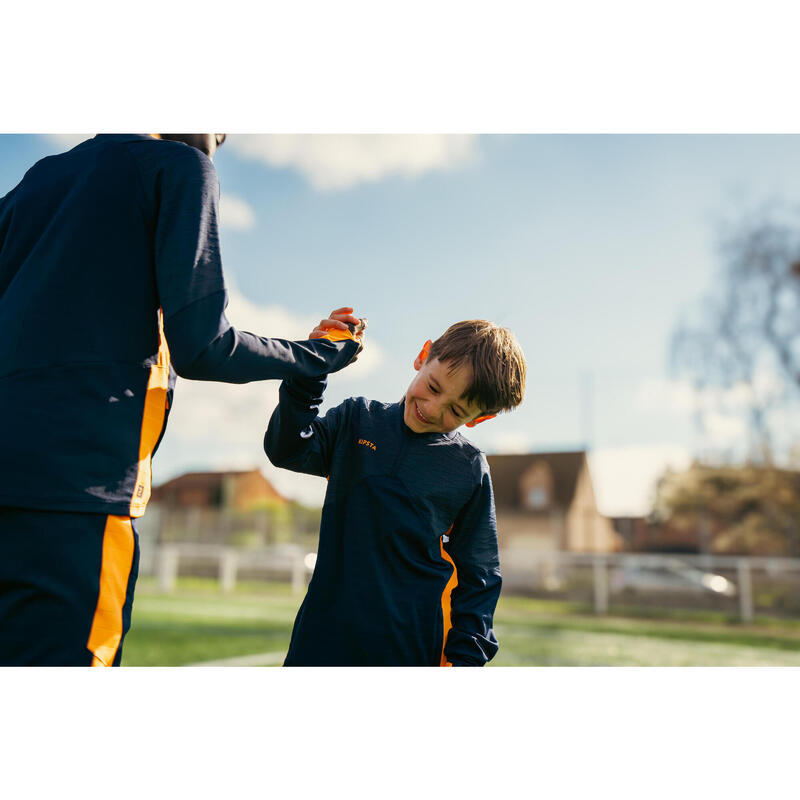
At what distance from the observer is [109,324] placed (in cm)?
126

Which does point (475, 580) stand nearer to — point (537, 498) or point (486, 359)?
point (486, 359)

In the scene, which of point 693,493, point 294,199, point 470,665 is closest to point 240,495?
point 693,493

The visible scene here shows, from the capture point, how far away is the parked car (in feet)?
41.9

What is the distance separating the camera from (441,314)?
2094 millimetres

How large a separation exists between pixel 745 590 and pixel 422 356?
40.9 ft

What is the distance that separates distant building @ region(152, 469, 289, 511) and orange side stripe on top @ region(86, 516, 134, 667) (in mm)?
19295

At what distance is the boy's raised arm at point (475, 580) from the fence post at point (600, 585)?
12.2 metres

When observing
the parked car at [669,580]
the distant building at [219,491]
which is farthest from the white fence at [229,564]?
the parked car at [669,580]

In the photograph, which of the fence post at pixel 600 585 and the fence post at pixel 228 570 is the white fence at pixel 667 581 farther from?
the fence post at pixel 228 570

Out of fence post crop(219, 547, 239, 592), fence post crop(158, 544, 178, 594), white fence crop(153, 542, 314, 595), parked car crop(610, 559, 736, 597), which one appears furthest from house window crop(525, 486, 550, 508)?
fence post crop(158, 544, 178, 594)

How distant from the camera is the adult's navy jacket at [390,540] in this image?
1522 millimetres

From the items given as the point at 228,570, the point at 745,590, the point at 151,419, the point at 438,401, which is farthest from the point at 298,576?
the point at 151,419
